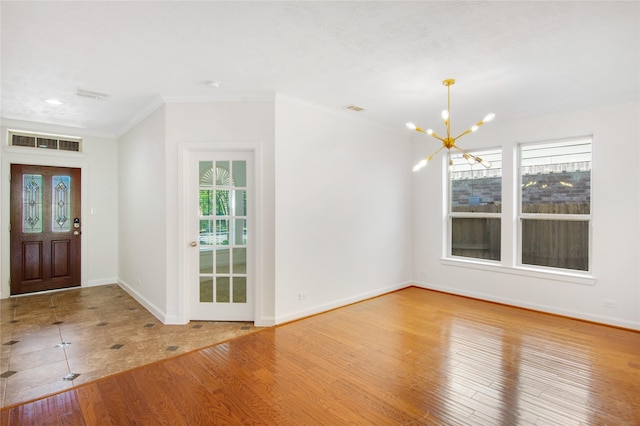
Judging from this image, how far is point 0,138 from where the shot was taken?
5.07 meters

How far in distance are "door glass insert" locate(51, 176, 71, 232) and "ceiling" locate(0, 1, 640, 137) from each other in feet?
5.08

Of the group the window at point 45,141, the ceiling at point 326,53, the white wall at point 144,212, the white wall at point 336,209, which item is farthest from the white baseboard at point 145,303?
the ceiling at point 326,53

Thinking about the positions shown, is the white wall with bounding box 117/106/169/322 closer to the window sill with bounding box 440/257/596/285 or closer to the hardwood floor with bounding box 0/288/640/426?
the hardwood floor with bounding box 0/288/640/426

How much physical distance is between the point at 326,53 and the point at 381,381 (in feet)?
9.46

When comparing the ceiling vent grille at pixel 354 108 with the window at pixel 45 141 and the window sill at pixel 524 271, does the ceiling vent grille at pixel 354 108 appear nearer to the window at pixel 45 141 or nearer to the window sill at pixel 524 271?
the window sill at pixel 524 271

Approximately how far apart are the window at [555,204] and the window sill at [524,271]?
7.0 inches

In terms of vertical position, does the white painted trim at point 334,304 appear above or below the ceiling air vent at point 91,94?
below

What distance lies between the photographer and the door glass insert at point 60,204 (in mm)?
5582

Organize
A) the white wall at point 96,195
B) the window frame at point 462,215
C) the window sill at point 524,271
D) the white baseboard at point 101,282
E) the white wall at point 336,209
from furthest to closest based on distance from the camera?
the white baseboard at point 101,282
the white wall at point 96,195
the window frame at point 462,215
the window sill at point 524,271
the white wall at point 336,209

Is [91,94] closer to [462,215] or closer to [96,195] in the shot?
[96,195]

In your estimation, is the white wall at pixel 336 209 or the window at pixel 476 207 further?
the window at pixel 476 207

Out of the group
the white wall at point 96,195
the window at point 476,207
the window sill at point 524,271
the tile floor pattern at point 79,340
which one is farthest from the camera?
the white wall at point 96,195

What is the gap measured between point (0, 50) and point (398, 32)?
3.38m

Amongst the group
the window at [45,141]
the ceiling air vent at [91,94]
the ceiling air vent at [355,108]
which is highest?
the ceiling air vent at [355,108]
